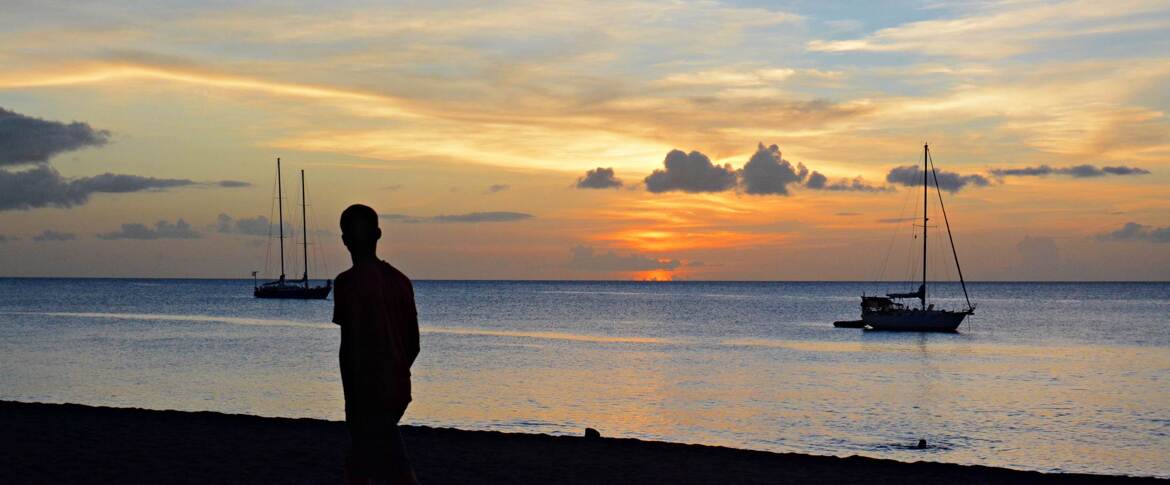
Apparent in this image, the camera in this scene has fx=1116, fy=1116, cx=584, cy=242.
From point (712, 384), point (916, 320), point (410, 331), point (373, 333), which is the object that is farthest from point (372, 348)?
point (916, 320)

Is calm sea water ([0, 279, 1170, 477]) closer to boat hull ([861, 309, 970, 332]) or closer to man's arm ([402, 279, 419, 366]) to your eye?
boat hull ([861, 309, 970, 332])

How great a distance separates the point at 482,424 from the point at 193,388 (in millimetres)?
13131

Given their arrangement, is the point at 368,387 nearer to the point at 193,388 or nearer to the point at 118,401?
the point at 118,401

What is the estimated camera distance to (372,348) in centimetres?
664

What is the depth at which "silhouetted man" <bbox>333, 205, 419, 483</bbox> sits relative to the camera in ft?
21.7

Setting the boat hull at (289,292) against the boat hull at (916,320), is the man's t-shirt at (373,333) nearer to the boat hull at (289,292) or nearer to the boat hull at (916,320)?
the boat hull at (916,320)

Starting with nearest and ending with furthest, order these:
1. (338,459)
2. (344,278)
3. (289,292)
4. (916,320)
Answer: (344,278) → (338,459) → (916,320) → (289,292)

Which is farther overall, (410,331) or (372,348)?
(410,331)

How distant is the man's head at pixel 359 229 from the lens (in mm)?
6734

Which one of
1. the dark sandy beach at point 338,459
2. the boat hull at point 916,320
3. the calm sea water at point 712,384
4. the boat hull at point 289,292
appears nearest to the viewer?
the dark sandy beach at point 338,459

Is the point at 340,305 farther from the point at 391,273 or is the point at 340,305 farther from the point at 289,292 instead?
the point at 289,292

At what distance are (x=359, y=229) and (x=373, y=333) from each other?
0.64m

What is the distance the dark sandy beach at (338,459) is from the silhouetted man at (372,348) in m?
6.66

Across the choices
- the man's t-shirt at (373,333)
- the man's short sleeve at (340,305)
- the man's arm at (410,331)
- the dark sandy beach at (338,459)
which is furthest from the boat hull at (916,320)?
the man's short sleeve at (340,305)
